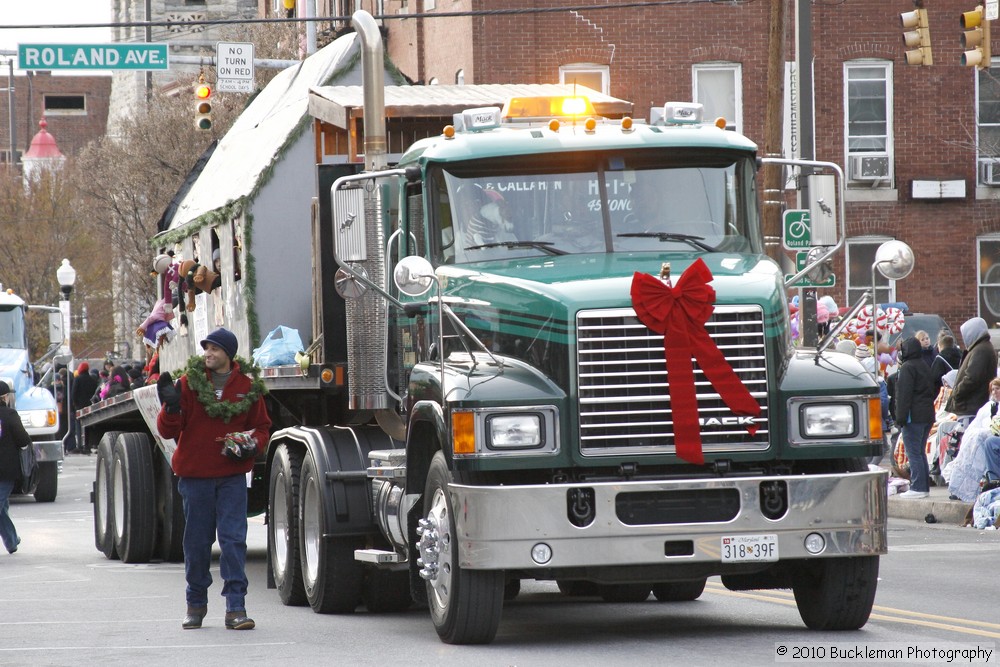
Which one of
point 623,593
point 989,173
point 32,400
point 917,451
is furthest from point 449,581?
point 989,173

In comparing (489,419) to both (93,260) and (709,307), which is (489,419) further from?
(93,260)

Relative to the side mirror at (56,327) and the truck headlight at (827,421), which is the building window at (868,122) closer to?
the side mirror at (56,327)

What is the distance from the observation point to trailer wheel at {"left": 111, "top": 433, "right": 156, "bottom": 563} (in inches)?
634

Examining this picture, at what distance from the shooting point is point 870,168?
35656 mm

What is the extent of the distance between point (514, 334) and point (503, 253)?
73 cm

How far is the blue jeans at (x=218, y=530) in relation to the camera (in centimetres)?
1074

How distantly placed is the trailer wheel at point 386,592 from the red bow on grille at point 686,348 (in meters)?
3.29

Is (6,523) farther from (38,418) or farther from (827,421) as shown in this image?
(827,421)

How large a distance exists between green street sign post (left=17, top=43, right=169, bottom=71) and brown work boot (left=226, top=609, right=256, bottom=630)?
53.9ft

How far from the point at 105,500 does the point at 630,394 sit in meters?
9.36

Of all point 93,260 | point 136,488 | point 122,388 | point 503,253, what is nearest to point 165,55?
point 122,388

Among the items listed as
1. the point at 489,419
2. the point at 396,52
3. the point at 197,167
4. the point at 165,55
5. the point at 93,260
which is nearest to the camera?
the point at 489,419

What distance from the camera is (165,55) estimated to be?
26375 millimetres

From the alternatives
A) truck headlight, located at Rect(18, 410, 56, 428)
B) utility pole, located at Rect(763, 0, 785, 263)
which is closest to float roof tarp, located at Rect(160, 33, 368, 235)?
utility pole, located at Rect(763, 0, 785, 263)
